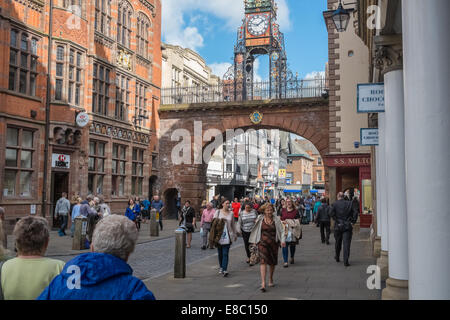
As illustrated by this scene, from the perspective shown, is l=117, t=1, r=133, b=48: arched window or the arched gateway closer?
l=117, t=1, r=133, b=48: arched window

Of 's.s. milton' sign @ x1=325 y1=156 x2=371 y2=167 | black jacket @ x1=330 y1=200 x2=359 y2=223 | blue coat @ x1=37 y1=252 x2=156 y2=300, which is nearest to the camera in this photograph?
blue coat @ x1=37 y1=252 x2=156 y2=300

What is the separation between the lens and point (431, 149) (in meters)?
4.00

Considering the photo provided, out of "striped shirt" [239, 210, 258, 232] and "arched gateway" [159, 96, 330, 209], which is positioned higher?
"arched gateway" [159, 96, 330, 209]

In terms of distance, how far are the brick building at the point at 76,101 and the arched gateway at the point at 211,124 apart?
4.66 feet

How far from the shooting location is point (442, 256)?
3895mm

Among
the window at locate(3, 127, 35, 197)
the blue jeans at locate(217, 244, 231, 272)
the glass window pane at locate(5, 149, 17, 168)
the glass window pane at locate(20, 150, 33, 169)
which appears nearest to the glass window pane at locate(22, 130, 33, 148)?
the window at locate(3, 127, 35, 197)

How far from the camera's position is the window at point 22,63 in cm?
1847

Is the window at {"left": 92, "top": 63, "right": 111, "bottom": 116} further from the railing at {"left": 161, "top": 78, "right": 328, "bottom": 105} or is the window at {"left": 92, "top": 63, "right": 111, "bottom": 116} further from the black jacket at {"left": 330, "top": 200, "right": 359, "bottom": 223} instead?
the black jacket at {"left": 330, "top": 200, "right": 359, "bottom": 223}

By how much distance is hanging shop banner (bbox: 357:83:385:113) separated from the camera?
812 cm

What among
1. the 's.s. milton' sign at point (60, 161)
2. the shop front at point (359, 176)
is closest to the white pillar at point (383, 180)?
the shop front at point (359, 176)

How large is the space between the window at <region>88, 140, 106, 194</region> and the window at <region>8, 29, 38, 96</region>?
16.2 ft

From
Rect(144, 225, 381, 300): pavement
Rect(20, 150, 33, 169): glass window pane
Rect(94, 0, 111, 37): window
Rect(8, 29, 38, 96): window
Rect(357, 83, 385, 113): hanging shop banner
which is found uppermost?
Rect(94, 0, 111, 37): window
